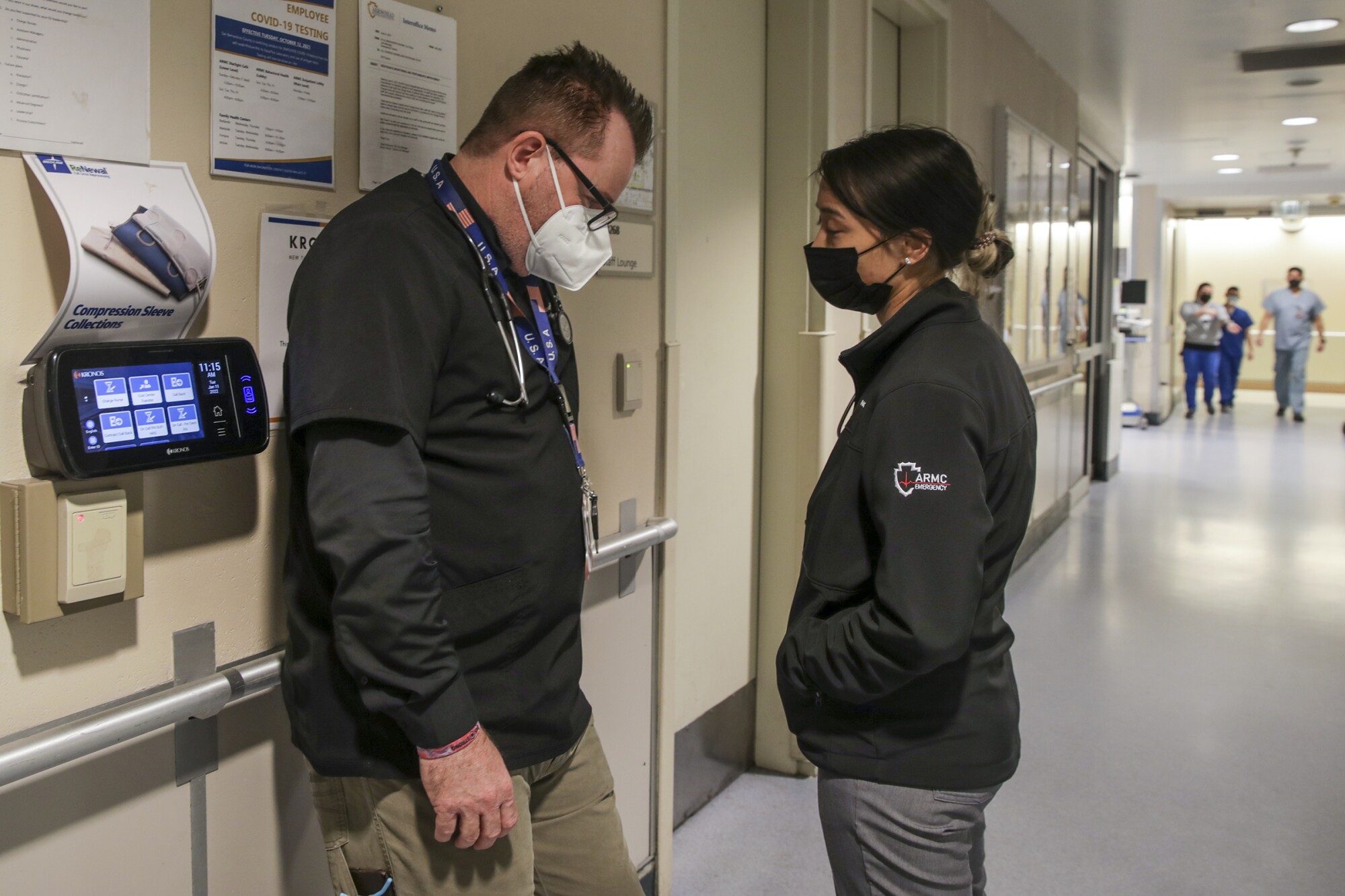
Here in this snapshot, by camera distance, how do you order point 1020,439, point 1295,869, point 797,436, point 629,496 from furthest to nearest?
point 797,436, point 1295,869, point 629,496, point 1020,439

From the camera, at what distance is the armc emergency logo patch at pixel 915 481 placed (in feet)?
3.98

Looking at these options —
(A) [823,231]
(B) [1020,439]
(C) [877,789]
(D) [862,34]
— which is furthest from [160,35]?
(D) [862,34]

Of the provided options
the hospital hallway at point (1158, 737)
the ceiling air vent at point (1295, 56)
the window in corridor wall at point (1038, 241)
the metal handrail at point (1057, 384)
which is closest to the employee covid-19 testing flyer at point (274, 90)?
the hospital hallway at point (1158, 737)

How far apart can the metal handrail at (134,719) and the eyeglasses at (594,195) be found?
712mm

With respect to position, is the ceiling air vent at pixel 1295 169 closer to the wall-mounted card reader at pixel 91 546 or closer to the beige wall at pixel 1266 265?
the beige wall at pixel 1266 265

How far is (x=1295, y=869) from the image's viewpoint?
2.55 m

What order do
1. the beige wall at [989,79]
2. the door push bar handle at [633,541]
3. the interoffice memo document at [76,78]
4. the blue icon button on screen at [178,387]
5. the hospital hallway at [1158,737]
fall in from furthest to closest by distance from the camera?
the beige wall at [989,79] < the hospital hallway at [1158,737] < the door push bar handle at [633,541] < the blue icon button on screen at [178,387] < the interoffice memo document at [76,78]

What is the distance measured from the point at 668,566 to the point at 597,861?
2.60 ft

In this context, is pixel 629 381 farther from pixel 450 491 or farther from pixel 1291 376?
pixel 1291 376

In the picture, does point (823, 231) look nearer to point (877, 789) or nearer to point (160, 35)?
point (877, 789)

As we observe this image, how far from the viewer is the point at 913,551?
3.98ft

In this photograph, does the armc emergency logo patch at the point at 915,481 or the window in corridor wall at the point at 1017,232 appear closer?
the armc emergency logo patch at the point at 915,481

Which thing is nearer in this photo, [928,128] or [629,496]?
[928,128]

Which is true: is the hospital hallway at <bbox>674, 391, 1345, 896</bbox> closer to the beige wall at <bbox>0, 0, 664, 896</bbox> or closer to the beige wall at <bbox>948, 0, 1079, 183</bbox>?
the beige wall at <bbox>0, 0, 664, 896</bbox>
